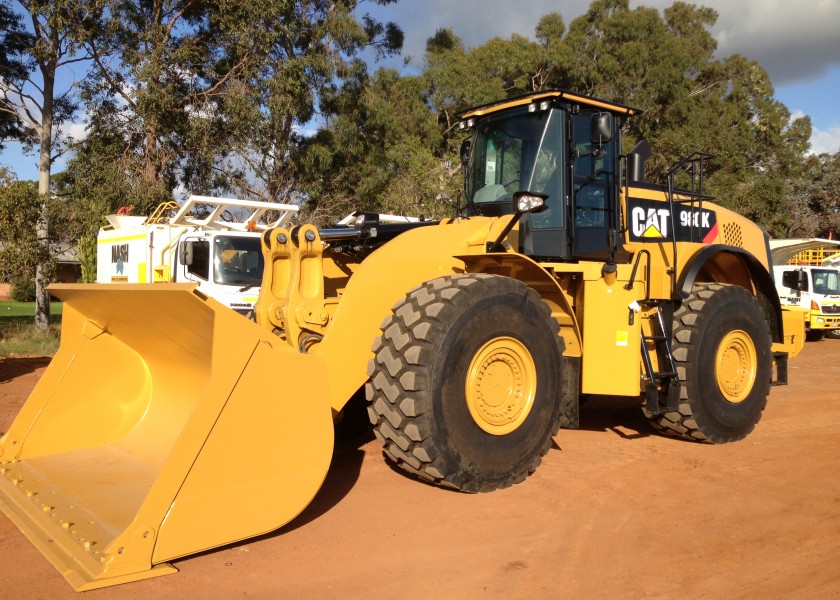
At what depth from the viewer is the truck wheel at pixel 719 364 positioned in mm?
6285

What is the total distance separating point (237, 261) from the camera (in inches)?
454

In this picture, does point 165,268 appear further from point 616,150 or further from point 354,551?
point 354,551

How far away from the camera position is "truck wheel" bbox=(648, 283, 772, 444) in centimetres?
629

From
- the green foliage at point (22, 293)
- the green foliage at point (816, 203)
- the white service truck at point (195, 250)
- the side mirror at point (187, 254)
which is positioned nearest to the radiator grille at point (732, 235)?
the white service truck at point (195, 250)

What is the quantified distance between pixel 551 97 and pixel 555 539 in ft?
11.2

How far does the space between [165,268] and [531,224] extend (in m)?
8.32

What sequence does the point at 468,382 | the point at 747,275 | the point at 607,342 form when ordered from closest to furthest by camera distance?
1. the point at 468,382
2. the point at 607,342
3. the point at 747,275

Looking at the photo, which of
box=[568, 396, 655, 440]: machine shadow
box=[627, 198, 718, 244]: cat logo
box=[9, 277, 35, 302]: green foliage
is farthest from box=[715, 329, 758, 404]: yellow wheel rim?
box=[9, 277, 35, 302]: green foliage

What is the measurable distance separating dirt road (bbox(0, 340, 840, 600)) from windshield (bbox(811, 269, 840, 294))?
14643 mm

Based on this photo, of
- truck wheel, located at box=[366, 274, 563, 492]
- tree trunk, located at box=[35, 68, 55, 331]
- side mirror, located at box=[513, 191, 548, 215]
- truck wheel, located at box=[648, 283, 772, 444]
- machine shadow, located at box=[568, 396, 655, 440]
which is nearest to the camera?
truck wheel, located at box=[366, 274, 563, 492]

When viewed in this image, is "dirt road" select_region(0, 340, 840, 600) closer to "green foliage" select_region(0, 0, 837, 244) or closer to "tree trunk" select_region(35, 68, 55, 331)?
"green foliage" select_region(0, 0, 837, 244)

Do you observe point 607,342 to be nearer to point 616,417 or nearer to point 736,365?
point 736,365

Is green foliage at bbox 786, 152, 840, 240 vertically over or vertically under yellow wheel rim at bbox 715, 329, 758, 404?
over

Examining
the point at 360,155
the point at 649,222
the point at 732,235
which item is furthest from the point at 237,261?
the point at 360,155
